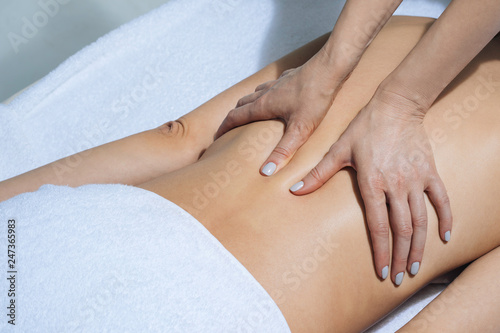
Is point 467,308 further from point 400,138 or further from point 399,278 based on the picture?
point 400,138

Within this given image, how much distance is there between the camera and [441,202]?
844 millimetres

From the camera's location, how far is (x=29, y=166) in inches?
48.6

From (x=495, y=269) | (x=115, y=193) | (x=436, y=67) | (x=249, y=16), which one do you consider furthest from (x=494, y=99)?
(x=249, y=16)

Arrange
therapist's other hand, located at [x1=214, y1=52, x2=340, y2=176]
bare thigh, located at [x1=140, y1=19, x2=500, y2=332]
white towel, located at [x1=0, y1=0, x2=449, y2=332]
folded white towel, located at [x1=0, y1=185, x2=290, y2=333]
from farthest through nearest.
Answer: white towel, located at [x1=0, y1=0, x2=449, y2=332], therapist's other hand, located at [x1=214, y1=52, x2=340, y2=176], bare thigh, located at [x1=140, y1=19, x2=500, y2=332], folded white towel, located at [x1=0, y1=185, x2=290, y2=333]

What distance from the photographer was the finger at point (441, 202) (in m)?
0.84

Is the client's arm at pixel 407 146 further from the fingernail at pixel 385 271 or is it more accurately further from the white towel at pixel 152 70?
the white towel at pixel 152 70

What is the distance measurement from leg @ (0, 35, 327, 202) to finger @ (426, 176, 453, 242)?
0.46 metres

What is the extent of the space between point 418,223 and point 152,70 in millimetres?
861

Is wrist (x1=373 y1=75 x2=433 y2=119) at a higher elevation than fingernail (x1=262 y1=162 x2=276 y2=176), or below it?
below

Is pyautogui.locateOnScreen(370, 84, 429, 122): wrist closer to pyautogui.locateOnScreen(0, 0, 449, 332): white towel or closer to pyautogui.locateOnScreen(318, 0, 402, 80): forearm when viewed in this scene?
pyautogui.locateOnScreen(318, 0, 402, 80): forearm

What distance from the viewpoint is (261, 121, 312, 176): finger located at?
87cm

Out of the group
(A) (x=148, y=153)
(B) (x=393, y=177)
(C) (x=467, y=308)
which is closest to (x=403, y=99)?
(B) (x=393, y=177)

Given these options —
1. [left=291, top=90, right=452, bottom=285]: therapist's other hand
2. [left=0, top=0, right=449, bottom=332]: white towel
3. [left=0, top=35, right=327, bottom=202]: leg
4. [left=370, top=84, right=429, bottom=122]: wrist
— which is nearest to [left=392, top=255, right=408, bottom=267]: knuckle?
[left=291, top=90, right=452, bottom=285]: therapist's other hand

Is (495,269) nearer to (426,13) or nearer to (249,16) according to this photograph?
(426,13)
